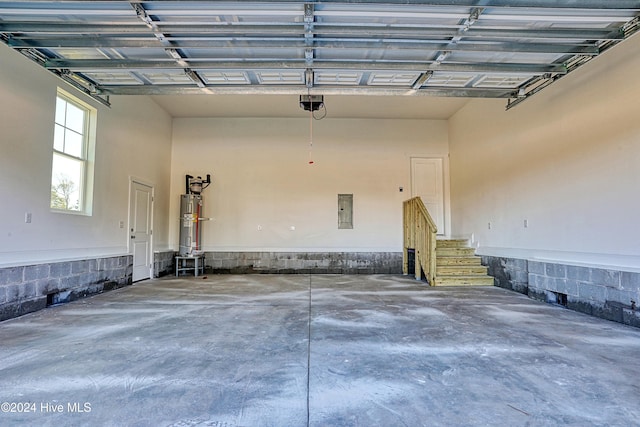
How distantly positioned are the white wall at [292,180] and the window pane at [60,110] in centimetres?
353

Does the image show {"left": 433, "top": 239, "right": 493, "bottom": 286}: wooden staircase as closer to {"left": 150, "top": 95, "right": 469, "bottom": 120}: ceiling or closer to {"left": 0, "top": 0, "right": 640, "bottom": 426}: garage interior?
{"left": 0, "top": 0, "right": 640, "bottom": 426}: garage interior

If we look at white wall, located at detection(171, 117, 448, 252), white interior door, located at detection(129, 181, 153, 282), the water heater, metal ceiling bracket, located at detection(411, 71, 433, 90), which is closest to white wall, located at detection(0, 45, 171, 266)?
white interior door, located at detection(129, 181, 153, 282)

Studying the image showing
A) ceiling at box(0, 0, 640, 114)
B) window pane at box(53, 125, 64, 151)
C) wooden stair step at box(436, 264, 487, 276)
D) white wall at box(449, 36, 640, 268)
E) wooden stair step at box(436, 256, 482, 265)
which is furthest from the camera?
wooden stair step at box(436, 256, 482, 265)

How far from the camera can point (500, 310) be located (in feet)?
13.6

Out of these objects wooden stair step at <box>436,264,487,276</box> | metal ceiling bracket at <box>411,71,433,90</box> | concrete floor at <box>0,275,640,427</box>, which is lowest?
concrete floor at <box>0,275,640,427</box>

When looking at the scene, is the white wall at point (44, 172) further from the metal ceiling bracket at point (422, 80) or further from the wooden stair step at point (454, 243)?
the wooden stair step at point (454, 243)

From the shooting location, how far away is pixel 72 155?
4.80 metres

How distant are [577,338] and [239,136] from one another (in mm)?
7668

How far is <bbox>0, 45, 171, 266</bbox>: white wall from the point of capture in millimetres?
3703

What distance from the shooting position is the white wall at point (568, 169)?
11.9 ft

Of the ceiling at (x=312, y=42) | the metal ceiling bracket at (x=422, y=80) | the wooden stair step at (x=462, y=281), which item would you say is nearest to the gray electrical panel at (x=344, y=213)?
the wooden stair step at (x=462, y=281)

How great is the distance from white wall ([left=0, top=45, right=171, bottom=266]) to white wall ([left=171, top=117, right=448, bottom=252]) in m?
2.00

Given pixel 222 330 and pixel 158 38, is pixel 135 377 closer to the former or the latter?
pixel 222 330

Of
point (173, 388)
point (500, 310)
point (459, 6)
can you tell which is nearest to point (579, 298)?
point (500, 310)
